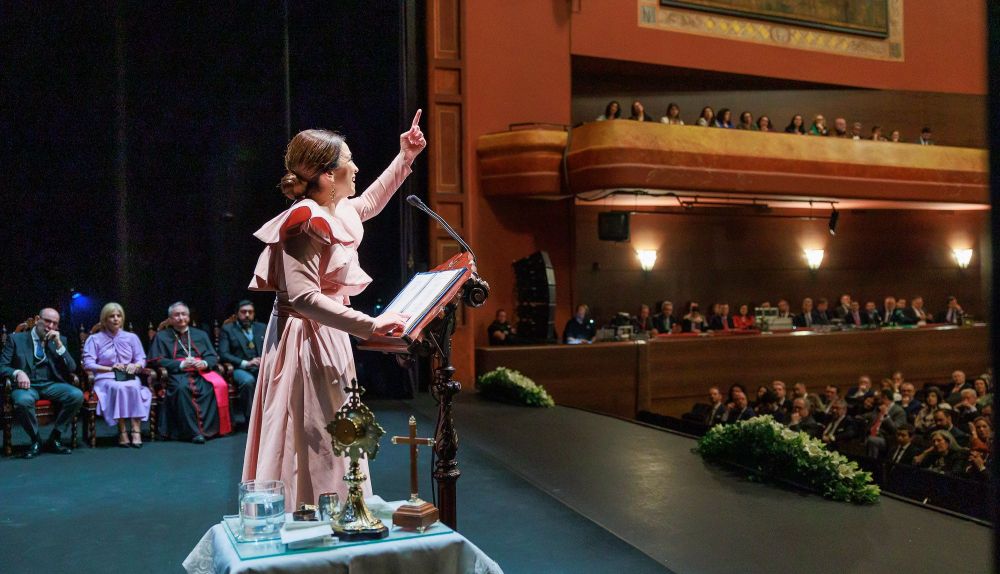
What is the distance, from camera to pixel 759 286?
1472cm

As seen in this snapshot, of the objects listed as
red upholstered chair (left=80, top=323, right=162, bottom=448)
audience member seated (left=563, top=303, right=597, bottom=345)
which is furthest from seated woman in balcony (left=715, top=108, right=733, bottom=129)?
red upholstered chair (left=80, top=323, right=162, bottom=448)

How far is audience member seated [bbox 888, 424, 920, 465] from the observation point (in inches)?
280

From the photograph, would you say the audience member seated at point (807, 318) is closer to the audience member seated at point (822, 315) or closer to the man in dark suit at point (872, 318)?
the audience member seated at point (822, 315)

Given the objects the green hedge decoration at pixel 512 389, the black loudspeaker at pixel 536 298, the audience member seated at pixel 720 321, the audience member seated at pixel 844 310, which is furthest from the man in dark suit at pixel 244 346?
the audience member seated at pixel 844 310

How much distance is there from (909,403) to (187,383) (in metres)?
7.08

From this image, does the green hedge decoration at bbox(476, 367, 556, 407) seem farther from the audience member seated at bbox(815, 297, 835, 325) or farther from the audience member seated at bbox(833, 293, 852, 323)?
the audience member seated at bbox(833, 293, 852, 323)

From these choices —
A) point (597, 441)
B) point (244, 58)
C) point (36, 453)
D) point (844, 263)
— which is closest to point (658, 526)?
point (597, 441)

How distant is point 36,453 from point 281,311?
16.5ft

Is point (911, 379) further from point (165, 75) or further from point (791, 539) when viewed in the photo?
point (165, 75)

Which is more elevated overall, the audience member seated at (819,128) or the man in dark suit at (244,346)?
the audience member seated at (819,128)

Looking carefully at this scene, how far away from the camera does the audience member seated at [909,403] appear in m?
8.81

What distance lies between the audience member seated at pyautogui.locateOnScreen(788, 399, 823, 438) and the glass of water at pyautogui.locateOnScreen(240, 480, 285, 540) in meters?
6.59

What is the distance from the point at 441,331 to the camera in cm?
264

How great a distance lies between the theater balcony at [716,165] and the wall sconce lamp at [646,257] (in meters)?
1.61
